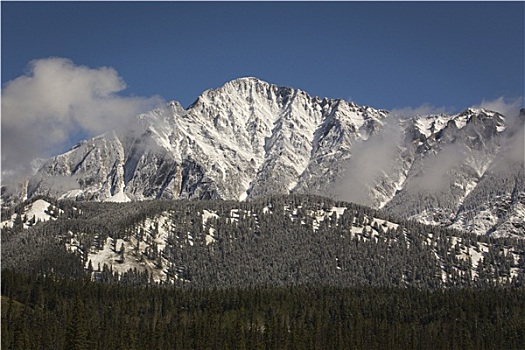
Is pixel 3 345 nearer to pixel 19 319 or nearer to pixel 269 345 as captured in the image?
pixel 19 319

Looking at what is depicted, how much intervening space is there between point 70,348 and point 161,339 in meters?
50.2

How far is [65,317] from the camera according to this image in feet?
653

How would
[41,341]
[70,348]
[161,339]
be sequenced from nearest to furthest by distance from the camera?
[70,348], [41,341], [161,339]

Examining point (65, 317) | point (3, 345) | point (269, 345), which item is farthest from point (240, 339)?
point (3, 345)

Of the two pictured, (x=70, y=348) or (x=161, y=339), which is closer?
(x=70, y=348)

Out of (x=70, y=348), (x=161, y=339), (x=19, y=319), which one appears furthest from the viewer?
(x=161, y=339)

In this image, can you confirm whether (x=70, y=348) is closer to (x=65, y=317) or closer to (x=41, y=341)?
(x=41, y=341)

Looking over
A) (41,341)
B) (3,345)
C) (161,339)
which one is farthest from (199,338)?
(3,345)

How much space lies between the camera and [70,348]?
146875mm

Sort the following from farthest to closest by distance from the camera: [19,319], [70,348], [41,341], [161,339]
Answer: [161,339], [19,319], [41,341], [70,348]

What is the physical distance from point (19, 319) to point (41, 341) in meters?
16.3

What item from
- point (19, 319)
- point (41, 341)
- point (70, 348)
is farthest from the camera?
point (19, 319)

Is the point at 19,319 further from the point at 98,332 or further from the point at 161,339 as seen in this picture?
the point at 161,339

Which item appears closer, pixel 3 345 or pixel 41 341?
pixel 3 345
